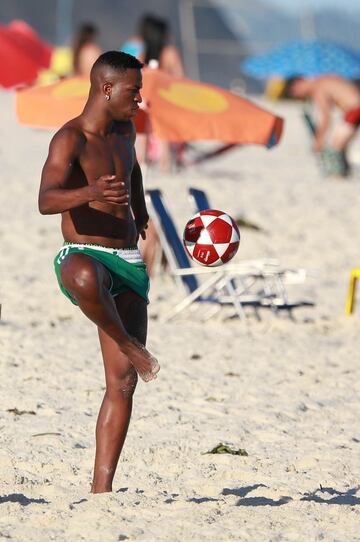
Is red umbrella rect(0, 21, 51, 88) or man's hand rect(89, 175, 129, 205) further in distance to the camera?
red umbrella rect(0, 21, 51, 88)

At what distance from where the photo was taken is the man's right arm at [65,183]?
12.8ft

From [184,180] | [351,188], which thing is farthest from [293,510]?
[351,188]

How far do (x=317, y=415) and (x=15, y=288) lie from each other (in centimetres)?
379

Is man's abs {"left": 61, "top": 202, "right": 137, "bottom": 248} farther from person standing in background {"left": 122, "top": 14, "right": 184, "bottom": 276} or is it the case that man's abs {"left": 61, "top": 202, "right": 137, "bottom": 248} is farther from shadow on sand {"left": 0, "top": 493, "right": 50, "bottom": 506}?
person standing in background {"left": 122, "top": 14, "right": 184, "bottom": 276}

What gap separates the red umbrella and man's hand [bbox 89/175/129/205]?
10104mm

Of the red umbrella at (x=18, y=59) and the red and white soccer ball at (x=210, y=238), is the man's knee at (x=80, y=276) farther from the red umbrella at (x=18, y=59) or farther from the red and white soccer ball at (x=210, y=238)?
the red umbrella at (x=18, y=59)

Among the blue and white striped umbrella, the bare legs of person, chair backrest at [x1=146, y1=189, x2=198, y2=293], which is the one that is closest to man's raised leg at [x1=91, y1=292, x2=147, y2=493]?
the bare legs of person

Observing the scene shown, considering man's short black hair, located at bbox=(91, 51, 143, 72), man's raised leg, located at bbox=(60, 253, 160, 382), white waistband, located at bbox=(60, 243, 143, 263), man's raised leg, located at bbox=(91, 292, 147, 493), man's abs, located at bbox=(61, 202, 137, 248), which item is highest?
man's short black hair, located at bbox=(91, 51, 143, 72)

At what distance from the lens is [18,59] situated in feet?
48.1

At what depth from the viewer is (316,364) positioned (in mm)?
7332

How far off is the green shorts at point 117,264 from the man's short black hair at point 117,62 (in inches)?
24.1

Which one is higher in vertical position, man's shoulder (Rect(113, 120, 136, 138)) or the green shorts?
man's shoulder (Rect(113, 120, 136, 138))

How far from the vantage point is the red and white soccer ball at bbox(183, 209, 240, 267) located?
4.78 meters

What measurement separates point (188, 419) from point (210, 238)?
133 cm
